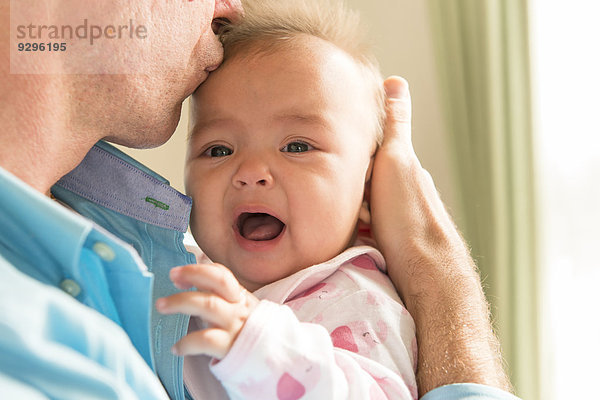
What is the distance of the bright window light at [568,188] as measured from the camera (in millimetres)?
2189

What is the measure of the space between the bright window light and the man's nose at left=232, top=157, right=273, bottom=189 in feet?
4.76

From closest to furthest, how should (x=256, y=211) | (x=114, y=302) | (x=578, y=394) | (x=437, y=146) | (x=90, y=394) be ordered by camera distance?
(x=90, y=394)
(x=114, y=302)
(x=256, y=211)
(x=578, y=394)
(x=437, y=146)

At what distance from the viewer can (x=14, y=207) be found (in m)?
0.83

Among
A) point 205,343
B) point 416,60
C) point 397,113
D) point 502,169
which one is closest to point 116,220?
point 205,343

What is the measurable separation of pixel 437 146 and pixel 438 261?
4.84 ft

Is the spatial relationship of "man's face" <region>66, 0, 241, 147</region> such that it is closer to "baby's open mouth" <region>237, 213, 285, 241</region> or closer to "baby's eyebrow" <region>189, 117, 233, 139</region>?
"baby's eyebrow" <region>189, 117, 233, 139</region>

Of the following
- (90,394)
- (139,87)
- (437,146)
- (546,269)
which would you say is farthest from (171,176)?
(90,394)

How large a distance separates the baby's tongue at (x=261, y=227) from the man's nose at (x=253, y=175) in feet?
0.34

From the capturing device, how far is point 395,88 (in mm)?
1531

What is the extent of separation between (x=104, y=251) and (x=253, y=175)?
0.38 metres

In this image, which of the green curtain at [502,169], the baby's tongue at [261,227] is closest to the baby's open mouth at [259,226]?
the baby's tongue at [261,227]

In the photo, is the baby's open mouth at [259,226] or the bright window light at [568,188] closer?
the baby's open mouth at [259,226]

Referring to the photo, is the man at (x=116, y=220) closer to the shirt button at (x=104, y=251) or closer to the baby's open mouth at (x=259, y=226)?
the shirt button at (x=104, y=251)

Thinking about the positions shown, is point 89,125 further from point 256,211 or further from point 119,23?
Result: point 256,211
